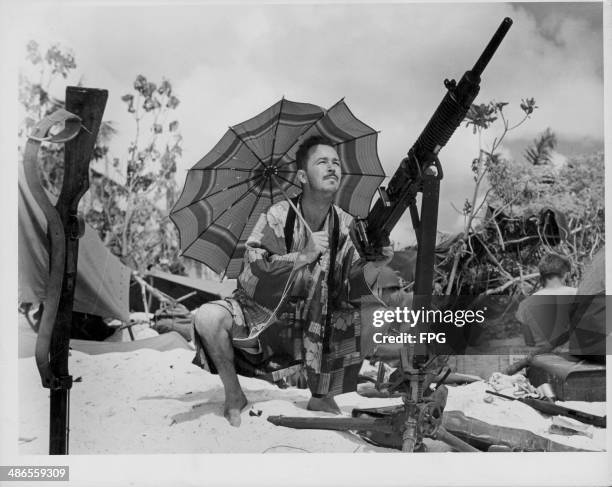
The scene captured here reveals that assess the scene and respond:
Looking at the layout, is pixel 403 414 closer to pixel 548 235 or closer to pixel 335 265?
pixel 335 265

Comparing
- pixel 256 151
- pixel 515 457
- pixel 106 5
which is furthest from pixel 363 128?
pixel 515 457

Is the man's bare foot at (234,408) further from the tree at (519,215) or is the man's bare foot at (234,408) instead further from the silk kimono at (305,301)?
the tree at (519,215)

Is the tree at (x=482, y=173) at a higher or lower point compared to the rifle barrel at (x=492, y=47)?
lower

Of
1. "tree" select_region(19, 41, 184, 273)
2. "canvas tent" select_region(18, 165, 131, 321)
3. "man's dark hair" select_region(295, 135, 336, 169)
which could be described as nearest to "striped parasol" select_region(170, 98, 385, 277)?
"man's dark hair" select_region(295, 135, 336, 169)

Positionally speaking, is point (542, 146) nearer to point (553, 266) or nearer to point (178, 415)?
point (553, 266)

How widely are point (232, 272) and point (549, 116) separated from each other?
2197mm

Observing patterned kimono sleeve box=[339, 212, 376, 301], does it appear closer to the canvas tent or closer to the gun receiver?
the gun receiver

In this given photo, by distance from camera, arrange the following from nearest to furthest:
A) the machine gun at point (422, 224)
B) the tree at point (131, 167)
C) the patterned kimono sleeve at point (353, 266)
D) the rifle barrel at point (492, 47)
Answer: the rifle barrel at point (492, 47) < the machine gun at point (422, 224) < the tree at point (131, 167) < the patterned kimono sleeve at point (353, 266)

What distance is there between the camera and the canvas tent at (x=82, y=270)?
179 inches

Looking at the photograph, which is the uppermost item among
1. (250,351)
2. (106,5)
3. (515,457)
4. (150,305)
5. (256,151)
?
(106,5)

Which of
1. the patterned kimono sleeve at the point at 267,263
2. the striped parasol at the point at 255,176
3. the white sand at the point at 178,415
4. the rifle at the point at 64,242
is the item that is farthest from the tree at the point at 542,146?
the rifle at the point at 64,242

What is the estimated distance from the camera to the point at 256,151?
4559 millimetres

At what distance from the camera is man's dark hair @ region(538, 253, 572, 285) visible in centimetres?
460

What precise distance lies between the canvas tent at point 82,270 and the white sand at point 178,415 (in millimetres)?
367
